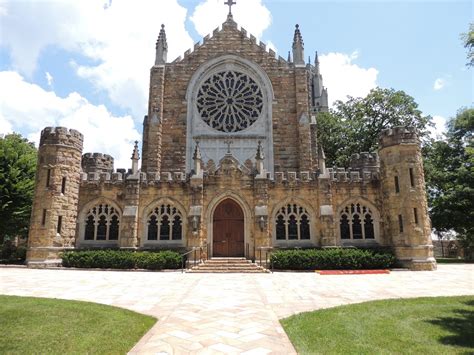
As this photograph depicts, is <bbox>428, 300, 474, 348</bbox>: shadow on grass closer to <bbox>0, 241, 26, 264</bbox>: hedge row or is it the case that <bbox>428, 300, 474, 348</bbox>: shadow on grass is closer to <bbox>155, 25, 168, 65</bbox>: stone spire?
<bbox>0, 241, 26, 264</bbox>: hedge row

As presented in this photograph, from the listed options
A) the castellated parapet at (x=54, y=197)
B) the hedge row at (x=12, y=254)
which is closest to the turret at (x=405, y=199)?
the castellated parapet at (x=54, y=197)

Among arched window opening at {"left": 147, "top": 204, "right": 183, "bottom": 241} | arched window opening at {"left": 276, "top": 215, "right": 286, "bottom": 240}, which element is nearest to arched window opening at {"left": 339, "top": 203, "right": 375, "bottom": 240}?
arched window opening at {"left": 276, "top": 215, "right": 286, "bottom": 240}

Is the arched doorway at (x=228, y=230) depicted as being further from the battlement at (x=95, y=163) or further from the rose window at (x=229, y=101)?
the battlement at (x=95, y=163)

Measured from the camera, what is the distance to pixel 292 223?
20328 mm

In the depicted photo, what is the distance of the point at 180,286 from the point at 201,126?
16384 millimetres

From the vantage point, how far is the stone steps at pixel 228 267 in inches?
666

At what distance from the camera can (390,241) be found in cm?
1959

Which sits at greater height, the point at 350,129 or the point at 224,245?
the point at 350,129

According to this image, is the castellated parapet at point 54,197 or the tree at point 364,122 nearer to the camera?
the castellated parapet at point 54,197

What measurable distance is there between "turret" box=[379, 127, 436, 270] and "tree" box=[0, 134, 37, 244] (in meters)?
22.7

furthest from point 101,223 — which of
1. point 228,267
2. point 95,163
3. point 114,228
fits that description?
point 228,267

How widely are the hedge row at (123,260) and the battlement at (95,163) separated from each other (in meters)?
7.92

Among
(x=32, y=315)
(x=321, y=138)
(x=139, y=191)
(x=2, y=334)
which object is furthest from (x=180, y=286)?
(x=321, y=138)

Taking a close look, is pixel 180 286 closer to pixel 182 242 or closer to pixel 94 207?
pixel 182 242
